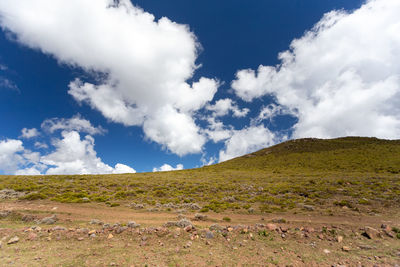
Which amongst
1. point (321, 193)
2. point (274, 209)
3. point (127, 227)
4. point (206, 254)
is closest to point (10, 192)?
point (127, 227)

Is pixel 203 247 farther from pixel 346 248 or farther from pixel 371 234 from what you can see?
pixel 371 234

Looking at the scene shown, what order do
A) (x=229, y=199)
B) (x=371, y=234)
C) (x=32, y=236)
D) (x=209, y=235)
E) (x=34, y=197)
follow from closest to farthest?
(x=32, y=236)
(x=209, y=235)
(x=371, y=234)
(x=34, y=197)
(x=229, y=199)

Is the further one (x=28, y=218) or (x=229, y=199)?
(x=229, y=199)

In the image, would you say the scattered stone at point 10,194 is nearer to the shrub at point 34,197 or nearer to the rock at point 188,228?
the shrub at point 34,197

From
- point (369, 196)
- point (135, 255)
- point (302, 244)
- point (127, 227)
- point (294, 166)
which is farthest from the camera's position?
point (294, 166)

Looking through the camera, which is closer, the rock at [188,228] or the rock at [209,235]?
the rock at [209,235]

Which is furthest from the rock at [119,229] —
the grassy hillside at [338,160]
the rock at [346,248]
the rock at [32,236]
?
the grassy hillside at [338,160]

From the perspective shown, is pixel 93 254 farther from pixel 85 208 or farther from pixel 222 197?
pixel 222 197

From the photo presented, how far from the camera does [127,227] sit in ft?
33.3

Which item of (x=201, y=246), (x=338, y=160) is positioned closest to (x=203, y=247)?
(x=201, y=246)

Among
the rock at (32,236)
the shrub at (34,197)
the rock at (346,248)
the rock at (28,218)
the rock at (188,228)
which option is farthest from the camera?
the shrub at (34,197)

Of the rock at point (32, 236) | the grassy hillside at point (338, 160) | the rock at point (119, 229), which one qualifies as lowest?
the rock at point (119, 229)

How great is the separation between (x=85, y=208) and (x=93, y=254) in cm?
1197

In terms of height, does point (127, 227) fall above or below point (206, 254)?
above
